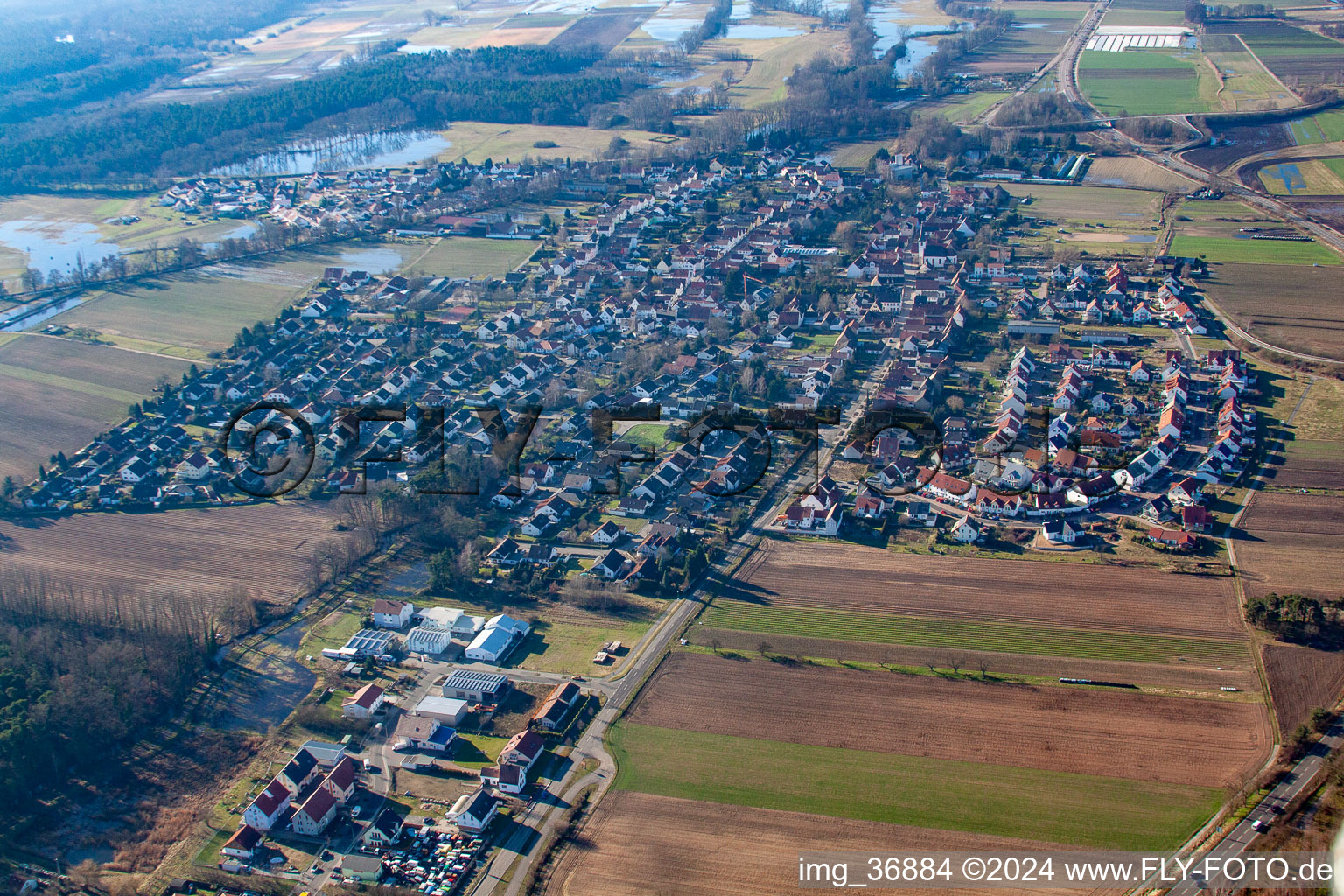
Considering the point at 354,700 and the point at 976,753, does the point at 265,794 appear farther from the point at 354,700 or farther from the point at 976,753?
the point at 976,753

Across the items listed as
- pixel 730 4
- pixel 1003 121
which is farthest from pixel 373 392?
pixel 730 4

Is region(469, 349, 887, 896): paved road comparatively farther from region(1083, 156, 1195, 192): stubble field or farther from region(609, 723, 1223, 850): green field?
region(1083, 156, 1195, 192): stubble field

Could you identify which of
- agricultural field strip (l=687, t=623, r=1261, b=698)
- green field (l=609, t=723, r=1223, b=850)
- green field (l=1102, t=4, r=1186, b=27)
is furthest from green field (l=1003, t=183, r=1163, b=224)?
green field (l=1102, t=4, r=1186, b=27)

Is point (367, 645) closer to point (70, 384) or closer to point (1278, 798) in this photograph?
point (1278, 798)

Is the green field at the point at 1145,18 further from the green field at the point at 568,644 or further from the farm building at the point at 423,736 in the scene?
the farm building at the point at 423,736

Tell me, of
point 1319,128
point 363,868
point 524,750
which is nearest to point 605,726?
point 524,750
